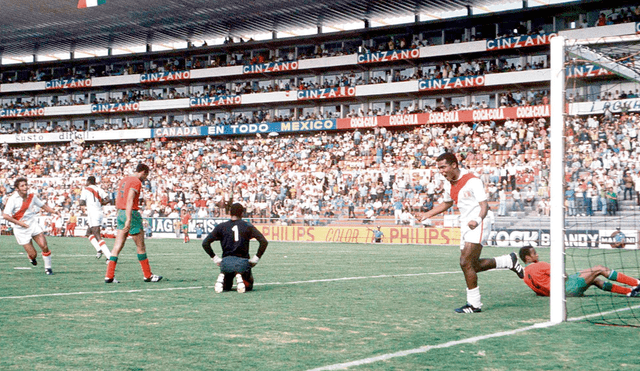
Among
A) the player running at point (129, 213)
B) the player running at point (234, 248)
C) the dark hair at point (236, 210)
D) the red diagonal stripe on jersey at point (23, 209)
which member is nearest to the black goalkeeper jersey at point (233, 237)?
the player running at point (234, 248)

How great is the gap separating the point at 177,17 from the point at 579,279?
46.8 metres

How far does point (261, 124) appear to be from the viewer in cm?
5634

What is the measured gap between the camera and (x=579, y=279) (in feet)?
28.5

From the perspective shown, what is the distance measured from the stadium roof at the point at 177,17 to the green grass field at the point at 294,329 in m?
39.0

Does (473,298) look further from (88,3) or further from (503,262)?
(88,3)

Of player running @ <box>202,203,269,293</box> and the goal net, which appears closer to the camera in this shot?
the goal net

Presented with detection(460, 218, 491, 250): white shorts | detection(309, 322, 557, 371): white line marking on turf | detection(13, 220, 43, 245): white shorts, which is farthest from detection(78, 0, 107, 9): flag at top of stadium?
detection(309, 322, 557, 371): white line marking on turf

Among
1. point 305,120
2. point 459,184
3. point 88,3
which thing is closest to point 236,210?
point 459,184

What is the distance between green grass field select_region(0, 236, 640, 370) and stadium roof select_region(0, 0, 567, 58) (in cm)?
3900

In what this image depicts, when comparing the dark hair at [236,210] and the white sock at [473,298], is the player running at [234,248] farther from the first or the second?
the white sock at [473,298]

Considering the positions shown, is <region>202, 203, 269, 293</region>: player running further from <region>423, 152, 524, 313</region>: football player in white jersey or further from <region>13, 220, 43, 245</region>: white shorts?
<region>13, 220, 43, 245</region>: white shorts

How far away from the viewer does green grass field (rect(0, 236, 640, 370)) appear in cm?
516

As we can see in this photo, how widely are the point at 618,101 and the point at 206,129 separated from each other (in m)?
47.5

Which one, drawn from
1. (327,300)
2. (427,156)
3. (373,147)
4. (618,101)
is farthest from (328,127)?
(327,300)
